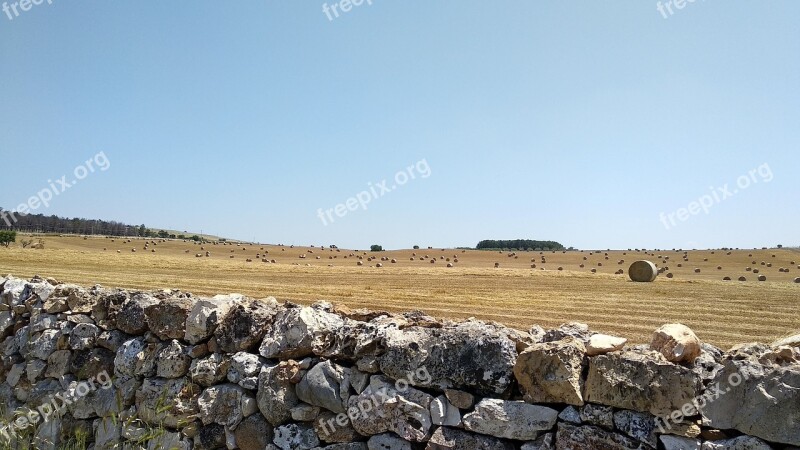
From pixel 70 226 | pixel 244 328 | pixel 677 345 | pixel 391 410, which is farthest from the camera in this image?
pixel 70 226

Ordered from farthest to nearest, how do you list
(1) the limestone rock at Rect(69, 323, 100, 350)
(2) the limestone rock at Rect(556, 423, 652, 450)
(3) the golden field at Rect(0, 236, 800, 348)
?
(3) the golden field at Rect(0, 236, 800, 348) → (1) the limestone rock at Rect(69, 323, 100, 350) → (2) the limestone rock at Rect(556, 423, 652, 450)

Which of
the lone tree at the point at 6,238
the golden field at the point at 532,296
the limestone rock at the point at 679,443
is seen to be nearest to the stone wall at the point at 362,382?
the limestone rock at the point at 679,443

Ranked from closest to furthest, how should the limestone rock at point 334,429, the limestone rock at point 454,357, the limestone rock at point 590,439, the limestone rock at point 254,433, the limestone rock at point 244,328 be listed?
the limestone rock at point 590,439, the limestone rock at point 454,357, the limestone rock at point 334,429, the limestone rock at point 254,433, the limestone rock at point 244,328

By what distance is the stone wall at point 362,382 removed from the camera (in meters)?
3.07

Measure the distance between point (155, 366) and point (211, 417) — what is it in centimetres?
91

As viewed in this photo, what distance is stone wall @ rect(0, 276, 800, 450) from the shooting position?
3.07 m

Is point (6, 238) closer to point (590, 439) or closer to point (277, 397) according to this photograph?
point (277, 397)

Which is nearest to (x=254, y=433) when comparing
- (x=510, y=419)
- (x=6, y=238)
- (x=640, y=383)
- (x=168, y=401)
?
(x=168, y=401)

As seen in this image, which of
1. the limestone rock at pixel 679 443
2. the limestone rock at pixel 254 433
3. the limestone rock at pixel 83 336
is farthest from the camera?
the limestone rock at pixel 83 336

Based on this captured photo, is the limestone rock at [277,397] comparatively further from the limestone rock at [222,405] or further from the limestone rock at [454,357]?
the limestone rock at [454,357]

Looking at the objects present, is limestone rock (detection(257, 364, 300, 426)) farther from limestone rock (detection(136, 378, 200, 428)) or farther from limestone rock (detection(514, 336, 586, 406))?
limestone rock (detection(514, 336, 586, 406))

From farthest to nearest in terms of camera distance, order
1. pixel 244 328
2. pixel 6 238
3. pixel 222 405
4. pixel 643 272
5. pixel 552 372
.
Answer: pixel 6 238 < pixel 643 272 < pixel 244 328 < pixel 222 405 < pixel 552 372

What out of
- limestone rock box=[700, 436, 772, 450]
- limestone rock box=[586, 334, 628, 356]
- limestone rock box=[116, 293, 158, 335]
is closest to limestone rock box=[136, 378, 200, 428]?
limestone rock box=[116, 293, 158, 335]

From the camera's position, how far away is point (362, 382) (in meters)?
4.00
